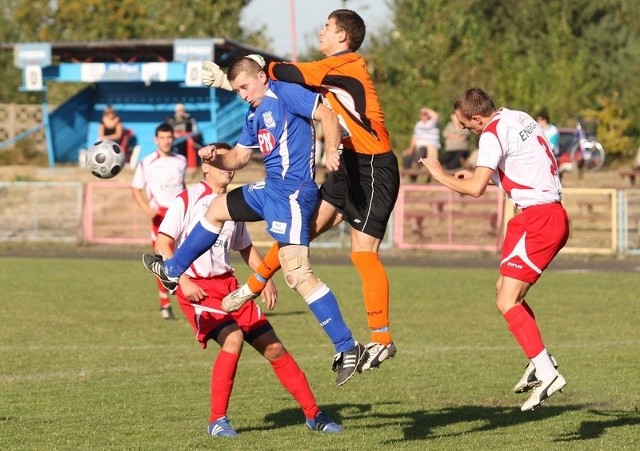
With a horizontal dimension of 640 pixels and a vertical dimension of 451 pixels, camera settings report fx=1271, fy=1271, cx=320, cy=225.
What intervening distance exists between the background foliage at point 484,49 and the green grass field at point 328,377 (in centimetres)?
2260

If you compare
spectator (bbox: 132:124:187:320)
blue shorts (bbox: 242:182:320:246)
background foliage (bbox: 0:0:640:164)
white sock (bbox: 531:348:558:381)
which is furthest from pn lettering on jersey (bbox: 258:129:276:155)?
background foliage (bbox: 0:0:640:164)

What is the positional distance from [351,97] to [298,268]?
51.7 inches

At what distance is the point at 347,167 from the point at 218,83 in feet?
3.53

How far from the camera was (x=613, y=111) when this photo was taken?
139 feet

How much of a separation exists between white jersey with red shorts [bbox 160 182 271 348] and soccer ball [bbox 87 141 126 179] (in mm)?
997

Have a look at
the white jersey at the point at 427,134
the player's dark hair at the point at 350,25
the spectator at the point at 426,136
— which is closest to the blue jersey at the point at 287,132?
the player's dark hair at the point at 350,25

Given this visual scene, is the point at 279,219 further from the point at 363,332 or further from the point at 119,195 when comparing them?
the point at 119,195

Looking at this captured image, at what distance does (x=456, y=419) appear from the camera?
9289 mm

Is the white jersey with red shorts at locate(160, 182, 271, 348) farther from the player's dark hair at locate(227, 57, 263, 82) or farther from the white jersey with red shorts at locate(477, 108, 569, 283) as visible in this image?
the white jersey with red shorts at locate(477, 108, 569, 283)

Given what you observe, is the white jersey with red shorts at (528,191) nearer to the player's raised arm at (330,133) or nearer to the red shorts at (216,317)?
the player's raised arm at (330,133)

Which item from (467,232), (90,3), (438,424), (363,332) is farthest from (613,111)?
(438,424)

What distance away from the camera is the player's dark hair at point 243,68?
848cm

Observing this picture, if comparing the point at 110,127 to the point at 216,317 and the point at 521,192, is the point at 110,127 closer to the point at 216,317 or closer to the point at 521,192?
the point at 216,317

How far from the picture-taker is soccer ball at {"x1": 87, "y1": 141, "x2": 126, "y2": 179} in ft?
33.1
